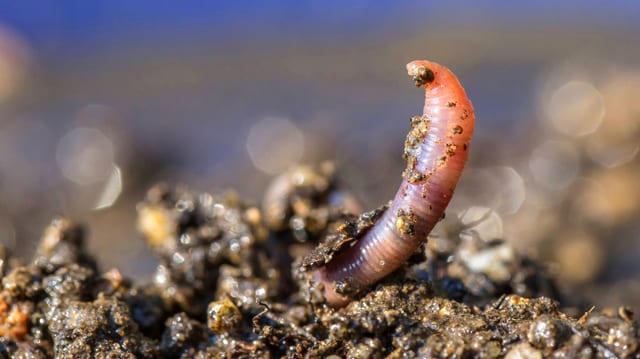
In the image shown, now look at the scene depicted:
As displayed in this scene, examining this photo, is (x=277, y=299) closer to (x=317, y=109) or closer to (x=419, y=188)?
(x=419, y=188)

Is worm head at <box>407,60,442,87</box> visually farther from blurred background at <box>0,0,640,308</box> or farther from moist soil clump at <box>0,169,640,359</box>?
blurred background at <box>0,0,640,308</box>

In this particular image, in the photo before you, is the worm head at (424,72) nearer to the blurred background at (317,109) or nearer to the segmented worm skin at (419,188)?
the segmented worm skin at (419,188)

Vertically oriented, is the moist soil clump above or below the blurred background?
below

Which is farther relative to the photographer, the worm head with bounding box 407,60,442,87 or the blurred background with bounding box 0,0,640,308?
the blurred background with bounding box 0,0,640,308

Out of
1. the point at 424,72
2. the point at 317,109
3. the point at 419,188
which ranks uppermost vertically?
the point at 317,109

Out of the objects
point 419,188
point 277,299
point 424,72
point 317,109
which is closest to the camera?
point 424,72

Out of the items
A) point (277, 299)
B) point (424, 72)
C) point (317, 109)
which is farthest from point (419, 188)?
point (317, 109)

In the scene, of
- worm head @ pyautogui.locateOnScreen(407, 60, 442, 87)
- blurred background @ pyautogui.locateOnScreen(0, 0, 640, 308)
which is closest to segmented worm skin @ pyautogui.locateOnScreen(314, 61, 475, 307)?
worm head @ pyautogui.locateOnScreen(407, 60, 442, 87)

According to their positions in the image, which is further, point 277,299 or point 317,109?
point 317,109
